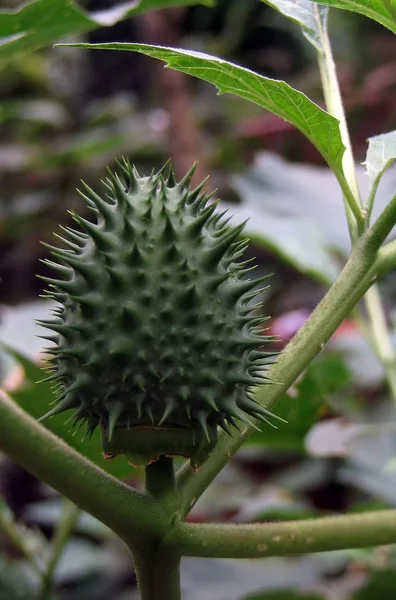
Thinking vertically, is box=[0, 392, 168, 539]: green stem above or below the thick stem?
above

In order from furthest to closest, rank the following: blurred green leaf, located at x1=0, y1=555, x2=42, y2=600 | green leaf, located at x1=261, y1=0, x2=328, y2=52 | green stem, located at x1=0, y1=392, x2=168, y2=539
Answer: blurred green leaf, located at x1=0, y1=555, x2=42, y2=600
green leaf, located at x1=261, y1=0, x2=328, y2=52
green stem, located at x1=0, y1=392, x2=168, y2=539

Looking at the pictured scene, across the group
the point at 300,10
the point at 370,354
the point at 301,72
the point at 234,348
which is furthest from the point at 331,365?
the point at 301,72

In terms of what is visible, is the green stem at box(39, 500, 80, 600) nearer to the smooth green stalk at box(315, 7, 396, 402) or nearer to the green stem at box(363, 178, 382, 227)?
the smooth green stalk at box(315, 7, 396, 402)

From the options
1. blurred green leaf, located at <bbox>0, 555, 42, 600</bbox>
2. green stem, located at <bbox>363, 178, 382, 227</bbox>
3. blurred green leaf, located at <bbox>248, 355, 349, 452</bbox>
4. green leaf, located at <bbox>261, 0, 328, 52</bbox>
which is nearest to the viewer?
green stem, located at <bbox>363, 178, 382, 227</bbox>

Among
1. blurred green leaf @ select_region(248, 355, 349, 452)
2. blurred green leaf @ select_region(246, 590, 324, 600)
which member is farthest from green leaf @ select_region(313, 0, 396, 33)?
blurred green leaf @ select_region(246, 590, 324, 600)

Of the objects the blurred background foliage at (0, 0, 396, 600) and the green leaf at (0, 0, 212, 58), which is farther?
the blurred background foliage at (0, 0, 396, 600)

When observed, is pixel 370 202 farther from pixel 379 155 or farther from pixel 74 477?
pixel 74 477
